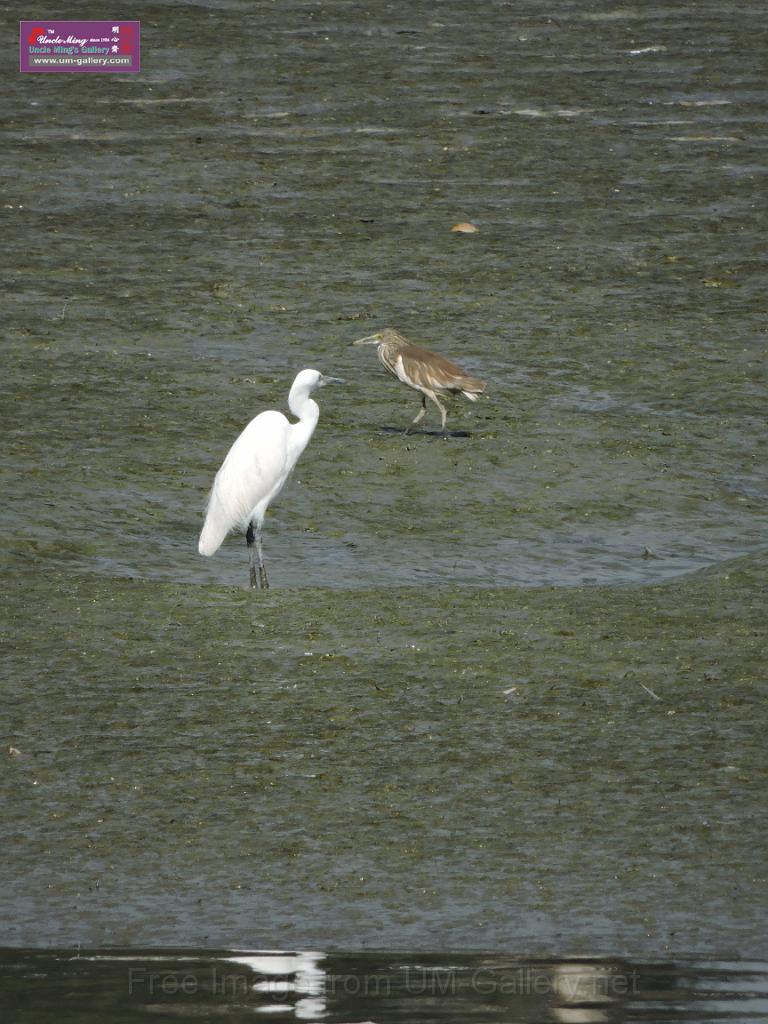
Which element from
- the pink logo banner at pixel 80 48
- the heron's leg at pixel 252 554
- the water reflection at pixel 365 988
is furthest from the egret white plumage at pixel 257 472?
the pink logo banner at pixel 80 48

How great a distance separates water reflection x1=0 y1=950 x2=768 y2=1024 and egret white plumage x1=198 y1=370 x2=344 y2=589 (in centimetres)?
355

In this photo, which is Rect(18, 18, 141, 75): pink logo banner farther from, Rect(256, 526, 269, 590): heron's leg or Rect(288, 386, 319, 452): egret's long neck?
Rect(256, 526, 269, 590): heron's leg

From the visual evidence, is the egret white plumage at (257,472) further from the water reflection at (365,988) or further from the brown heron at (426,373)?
the water reflection at (365,988)

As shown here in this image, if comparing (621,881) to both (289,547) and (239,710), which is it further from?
(289,547)

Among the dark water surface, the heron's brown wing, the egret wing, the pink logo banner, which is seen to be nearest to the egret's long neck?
the egret wing

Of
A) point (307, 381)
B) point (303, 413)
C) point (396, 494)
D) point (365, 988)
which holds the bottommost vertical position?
point (365, 988)

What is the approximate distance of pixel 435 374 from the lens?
9.88 meters

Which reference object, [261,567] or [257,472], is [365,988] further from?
[257,472]

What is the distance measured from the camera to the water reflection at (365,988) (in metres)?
4.21

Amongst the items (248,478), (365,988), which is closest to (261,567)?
(248,478)

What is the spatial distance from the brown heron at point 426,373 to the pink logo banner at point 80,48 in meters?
7.69

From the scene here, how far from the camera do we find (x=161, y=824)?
5.43 m

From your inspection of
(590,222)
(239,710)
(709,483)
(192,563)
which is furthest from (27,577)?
(590,222)

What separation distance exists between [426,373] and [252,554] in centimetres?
190
